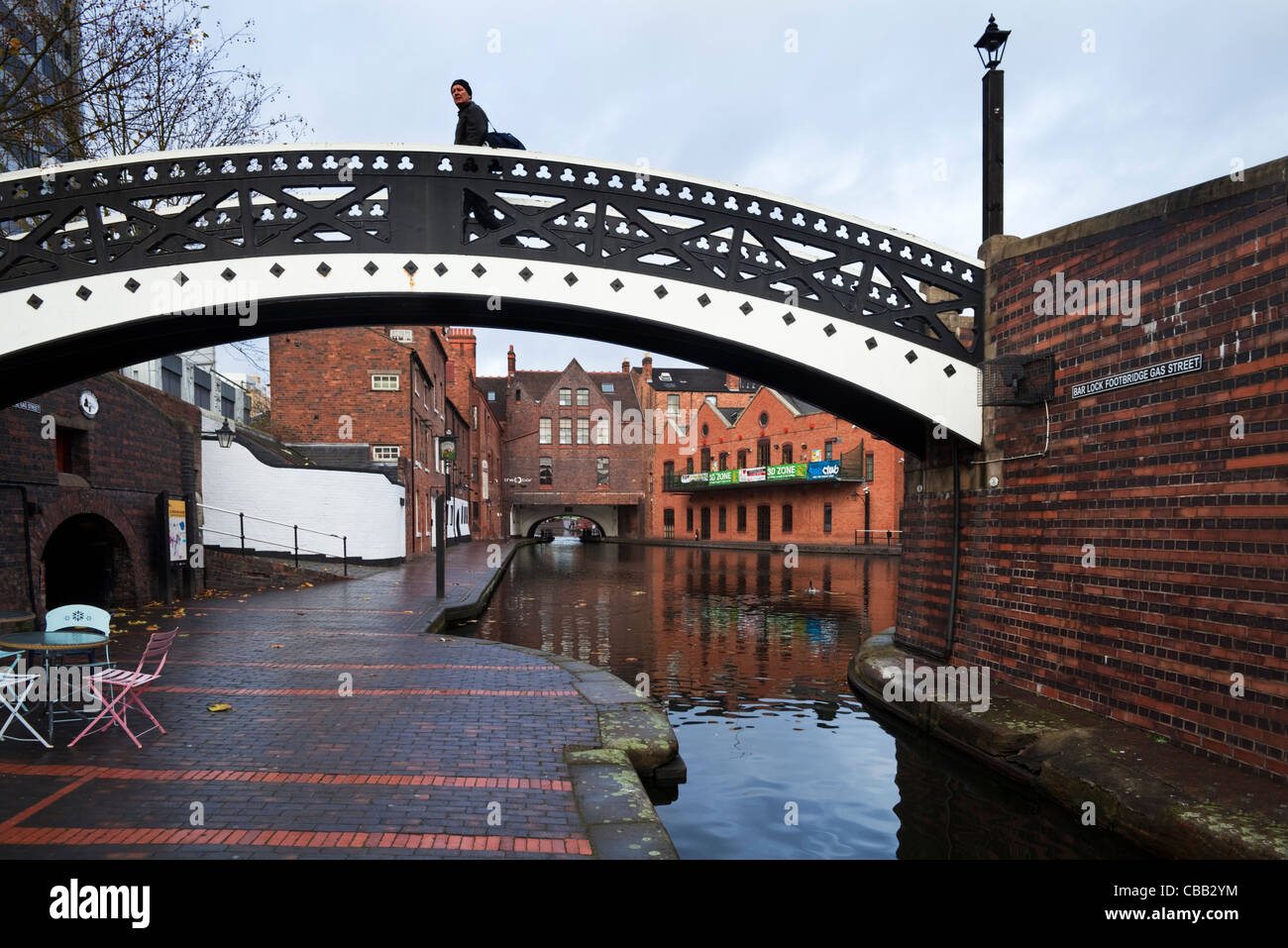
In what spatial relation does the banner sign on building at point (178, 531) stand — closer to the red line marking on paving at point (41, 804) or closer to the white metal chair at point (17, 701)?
the white metal chair at point (17, 701)

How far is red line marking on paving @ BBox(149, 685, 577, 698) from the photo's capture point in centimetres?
708

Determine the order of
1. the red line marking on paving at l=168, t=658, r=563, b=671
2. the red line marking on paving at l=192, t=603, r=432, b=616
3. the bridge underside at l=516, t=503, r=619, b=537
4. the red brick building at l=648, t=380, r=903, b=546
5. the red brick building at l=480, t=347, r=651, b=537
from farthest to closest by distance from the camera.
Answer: the bridge underside at l=516, t=503, r=619, b=537, the red brick building at l=480, t=347, r=651, b=537, the red brick building at l=648, t=380, r=903, b=546, the red line marking on paving at l=192, t=603, r=432, b=616, the red line marking on paving at l=168, t=658, r=563, b=671

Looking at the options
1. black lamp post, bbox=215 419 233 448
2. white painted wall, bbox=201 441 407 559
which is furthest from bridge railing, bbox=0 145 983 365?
white painted wall, bbox=201 441 407 559

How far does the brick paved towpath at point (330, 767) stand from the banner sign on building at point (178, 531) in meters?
5.79

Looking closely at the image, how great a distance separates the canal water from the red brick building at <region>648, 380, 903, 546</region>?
2123cm

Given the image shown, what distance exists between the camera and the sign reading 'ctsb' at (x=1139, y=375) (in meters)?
5.39

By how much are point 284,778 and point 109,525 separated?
1079 centimetres

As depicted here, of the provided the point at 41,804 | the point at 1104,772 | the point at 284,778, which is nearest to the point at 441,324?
the point at 284,778

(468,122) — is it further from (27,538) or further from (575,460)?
(575,460)

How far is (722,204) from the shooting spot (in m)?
8.27

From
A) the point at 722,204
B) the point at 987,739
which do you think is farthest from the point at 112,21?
the point at 987,739

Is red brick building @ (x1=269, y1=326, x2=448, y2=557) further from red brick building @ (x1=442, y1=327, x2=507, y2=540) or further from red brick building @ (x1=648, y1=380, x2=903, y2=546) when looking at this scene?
red brick building @ (x1=648, y1=380, x2=903, y2=546)

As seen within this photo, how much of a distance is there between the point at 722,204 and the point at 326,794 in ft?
22.2
